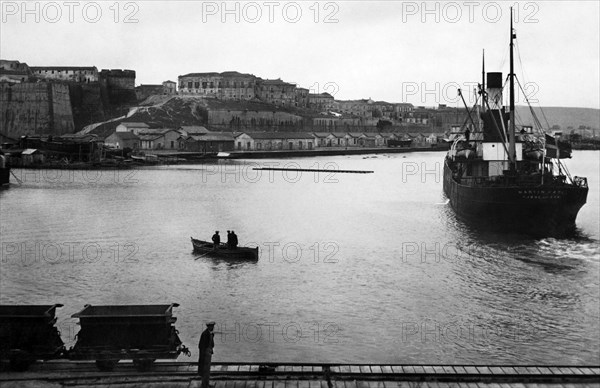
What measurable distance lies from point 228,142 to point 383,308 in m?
83.2

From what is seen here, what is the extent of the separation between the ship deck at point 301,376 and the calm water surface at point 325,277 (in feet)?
14.8

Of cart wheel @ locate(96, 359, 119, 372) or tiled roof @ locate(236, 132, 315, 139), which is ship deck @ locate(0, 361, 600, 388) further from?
tiled roof @ locate(236, 132, 315, 139)

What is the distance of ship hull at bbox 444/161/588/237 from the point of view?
29.6 meters

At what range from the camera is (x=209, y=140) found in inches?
3745

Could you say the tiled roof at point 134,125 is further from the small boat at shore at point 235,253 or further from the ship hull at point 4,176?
the small boat at shore at point 235,253

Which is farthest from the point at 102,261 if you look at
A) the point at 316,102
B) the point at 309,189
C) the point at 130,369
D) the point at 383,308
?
the point at 316,102

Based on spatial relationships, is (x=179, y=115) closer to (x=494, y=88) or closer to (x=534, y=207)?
(x=494, y=88)

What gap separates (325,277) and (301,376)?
12.5m

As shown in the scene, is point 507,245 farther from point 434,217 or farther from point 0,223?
point 0,223

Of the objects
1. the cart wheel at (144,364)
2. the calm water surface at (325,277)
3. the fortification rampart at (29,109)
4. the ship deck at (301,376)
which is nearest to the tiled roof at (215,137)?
the fortification rampart at (29,109)

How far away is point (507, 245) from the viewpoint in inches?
1054

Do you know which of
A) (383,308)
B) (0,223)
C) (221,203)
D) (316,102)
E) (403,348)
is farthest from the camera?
(316,102)

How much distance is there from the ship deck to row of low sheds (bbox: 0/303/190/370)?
16 centimetres

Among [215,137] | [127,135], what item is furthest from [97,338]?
[215,137]
